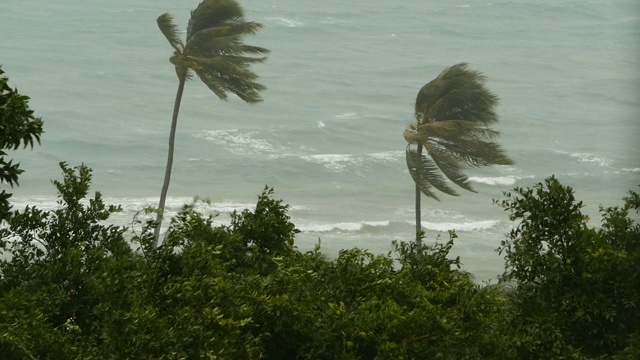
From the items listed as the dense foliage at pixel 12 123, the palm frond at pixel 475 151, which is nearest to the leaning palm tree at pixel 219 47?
the palm frond at pixel 475 151

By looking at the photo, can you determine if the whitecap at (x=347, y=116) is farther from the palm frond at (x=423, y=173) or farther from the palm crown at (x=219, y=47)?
the palm frond at (x=423, y=173)

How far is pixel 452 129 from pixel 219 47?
22.0 ft

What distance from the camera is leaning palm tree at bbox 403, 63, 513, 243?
2977 centimetres

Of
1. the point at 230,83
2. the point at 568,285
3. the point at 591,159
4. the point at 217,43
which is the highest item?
the point at 217,43

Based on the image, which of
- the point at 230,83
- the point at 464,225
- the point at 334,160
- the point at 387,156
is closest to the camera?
the point at 230,83

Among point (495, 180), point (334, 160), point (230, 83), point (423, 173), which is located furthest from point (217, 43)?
point (495, 180)

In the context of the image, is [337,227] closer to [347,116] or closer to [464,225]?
[464,225]

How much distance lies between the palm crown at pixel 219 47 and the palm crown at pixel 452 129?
4.63 meters

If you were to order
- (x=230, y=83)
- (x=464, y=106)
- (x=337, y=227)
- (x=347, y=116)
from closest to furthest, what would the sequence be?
(x=464, y=106)
(x=230, y=83)
(x=337, y=227)
(x=347, y=116)

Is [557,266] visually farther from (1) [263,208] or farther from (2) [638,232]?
(1) [263,208]

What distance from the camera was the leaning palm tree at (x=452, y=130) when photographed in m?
29.8

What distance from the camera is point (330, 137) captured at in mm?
65625

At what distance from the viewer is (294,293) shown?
10.2 m

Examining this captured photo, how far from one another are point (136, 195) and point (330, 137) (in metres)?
16.1
